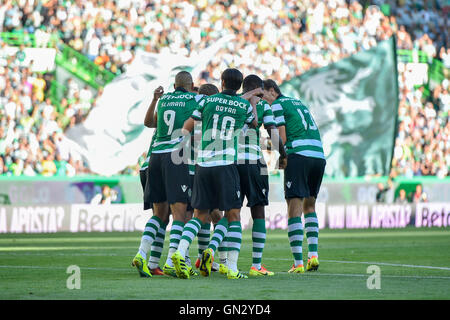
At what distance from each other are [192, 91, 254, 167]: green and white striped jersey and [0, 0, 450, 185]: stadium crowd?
46.5 feet

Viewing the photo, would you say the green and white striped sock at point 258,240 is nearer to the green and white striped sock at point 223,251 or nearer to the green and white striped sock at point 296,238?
the green and white striped sock at point 223,251

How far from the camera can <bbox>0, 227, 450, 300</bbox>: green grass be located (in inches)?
327

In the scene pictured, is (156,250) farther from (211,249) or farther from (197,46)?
(197,46)

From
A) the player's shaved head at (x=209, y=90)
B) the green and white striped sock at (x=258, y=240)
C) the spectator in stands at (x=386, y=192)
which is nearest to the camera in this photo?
the green and white striped sock at (x=258, y=240)

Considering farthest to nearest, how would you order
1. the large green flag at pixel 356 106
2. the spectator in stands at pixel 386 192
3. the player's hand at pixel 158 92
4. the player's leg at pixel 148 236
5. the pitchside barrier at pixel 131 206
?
the large green flag at pixel 356 106, the spectator in stands at pixel 386 192, the pitchside barrier at pixel 131 206, the player's hand at pixel 158 92, the player's leg at pixel 148 236

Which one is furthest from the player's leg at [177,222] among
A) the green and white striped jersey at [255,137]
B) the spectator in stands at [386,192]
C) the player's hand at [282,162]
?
the spectator in stands at [386,192]

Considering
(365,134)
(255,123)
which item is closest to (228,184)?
(255,123)

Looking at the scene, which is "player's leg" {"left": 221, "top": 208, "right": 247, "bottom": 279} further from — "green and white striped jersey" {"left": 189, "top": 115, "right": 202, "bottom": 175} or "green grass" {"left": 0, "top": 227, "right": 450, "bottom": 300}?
"green and white striped jersey" {"left": 189, "top": 115, "right": 202, "bottom": 175}

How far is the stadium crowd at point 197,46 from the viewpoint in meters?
25.1

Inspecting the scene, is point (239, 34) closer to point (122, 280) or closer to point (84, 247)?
point (84, 247)

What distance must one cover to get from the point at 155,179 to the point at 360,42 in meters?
23.0

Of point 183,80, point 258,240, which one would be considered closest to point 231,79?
point 183,80

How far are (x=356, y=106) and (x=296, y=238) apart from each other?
15918 millimetres
